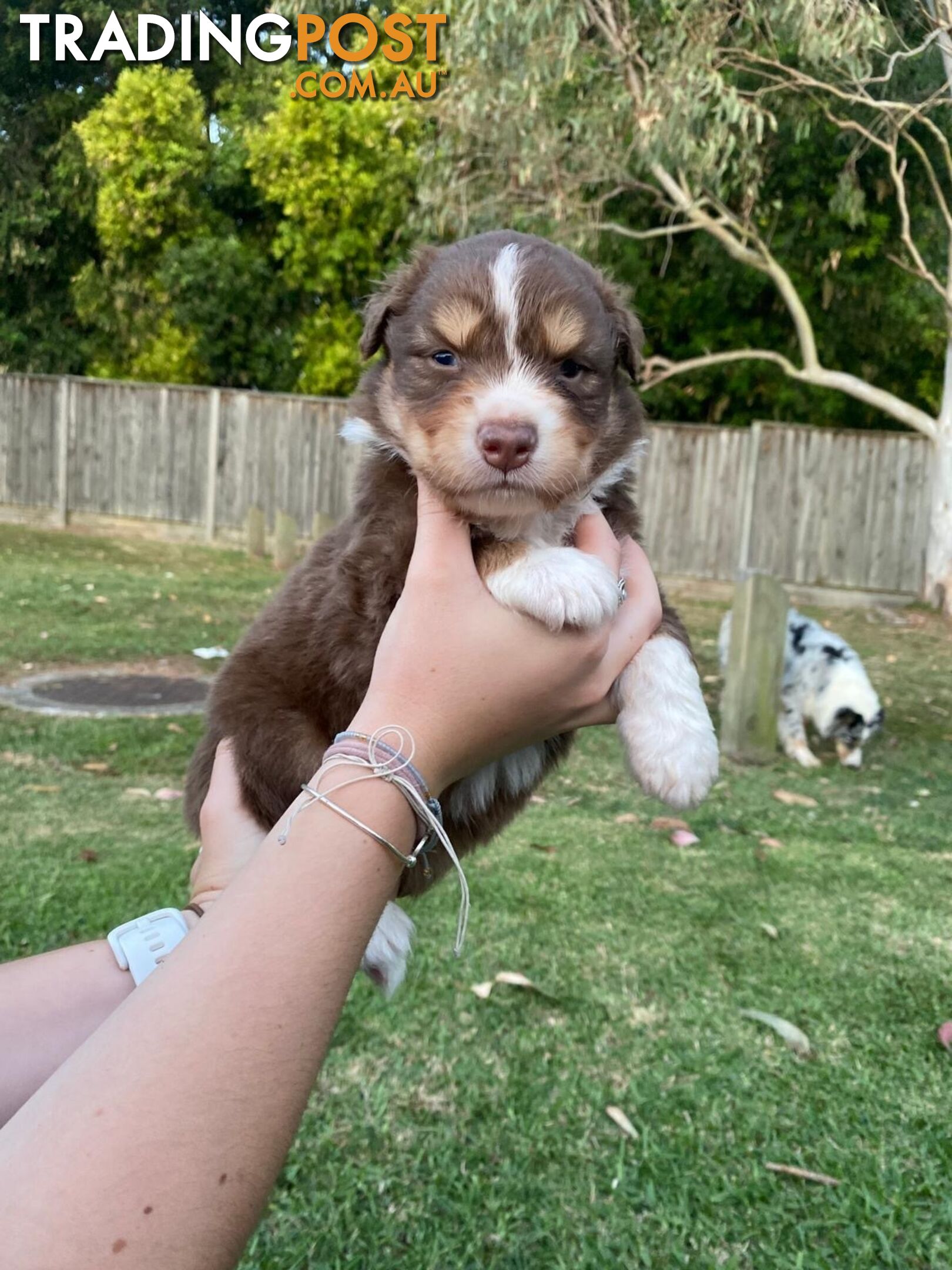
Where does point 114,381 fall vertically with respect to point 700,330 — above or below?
below

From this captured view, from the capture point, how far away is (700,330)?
2077 centimetres

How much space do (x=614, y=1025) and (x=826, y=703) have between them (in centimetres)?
417

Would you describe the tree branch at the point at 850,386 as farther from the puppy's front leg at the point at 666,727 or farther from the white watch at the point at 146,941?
the white watch at the point at 146,941

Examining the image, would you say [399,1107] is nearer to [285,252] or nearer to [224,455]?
[224,455]

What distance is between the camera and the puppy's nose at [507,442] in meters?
2.04

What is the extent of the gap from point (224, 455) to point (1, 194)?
985 centimetres

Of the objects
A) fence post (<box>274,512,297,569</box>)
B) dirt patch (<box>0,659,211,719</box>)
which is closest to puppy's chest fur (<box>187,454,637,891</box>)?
dirt patch (<box>0,659,211,719</box>)

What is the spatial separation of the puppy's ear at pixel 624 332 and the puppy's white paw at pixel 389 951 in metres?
1.37

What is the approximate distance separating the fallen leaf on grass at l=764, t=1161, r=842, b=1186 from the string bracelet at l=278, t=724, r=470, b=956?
1.89m

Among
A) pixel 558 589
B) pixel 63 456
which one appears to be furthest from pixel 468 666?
pixel 63 456

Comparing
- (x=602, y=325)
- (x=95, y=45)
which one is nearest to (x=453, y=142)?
(x=95, y=45)

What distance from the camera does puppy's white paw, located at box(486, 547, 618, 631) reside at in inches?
79.4

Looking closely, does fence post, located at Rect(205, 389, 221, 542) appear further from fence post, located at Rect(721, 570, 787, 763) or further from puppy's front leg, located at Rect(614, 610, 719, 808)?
puppy's front leg, located at Rect(614, 610, 719, 808)

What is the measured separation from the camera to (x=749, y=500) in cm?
1573
